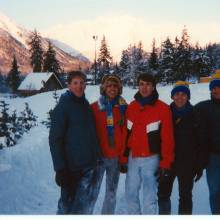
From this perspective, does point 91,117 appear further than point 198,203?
No

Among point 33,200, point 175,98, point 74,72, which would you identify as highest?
point 74,72

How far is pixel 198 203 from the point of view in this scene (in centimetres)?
499

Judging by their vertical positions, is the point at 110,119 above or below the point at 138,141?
above

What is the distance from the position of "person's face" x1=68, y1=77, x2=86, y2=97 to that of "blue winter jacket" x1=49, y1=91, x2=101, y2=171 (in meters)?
0.04

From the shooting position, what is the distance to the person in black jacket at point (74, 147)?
3684 millimetres

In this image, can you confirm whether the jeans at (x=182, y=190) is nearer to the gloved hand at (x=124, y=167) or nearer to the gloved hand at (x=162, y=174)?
the gloved hand at (x=162, y=174)

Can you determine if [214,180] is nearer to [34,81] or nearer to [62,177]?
[62,177]

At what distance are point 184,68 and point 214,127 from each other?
15.8m

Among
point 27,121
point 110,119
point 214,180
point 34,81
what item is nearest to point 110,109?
point 110,119

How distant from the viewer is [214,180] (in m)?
4.05

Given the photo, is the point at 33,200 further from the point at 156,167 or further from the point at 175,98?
the point at 175,98

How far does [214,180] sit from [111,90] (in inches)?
60.2

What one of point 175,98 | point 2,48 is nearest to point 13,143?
point 2,48

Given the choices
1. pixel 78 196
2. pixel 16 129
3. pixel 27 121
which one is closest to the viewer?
pixel 78 196
